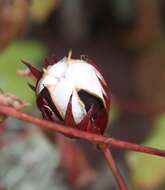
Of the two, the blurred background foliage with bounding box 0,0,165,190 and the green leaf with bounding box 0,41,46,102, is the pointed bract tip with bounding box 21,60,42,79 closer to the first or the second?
the blurred background foliage with bounding box 0,0,165,190

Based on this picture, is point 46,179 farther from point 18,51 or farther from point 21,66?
point 18,51

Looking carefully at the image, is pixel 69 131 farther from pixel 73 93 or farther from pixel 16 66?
pixel 16 66

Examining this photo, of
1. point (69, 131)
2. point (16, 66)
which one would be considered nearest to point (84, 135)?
point (69, 131)

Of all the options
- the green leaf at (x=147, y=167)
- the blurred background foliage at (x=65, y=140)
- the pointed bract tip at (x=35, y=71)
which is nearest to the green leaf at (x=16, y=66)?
the blurred background foliage at (x=65, y=140)

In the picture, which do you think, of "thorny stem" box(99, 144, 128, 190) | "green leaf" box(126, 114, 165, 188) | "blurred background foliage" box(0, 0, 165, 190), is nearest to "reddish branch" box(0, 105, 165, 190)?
"thorny stem" box(99, 144, 128, 190)

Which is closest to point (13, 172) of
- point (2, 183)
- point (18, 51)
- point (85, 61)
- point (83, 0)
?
point (2, 183)

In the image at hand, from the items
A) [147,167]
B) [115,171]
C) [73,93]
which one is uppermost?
[73,93]
